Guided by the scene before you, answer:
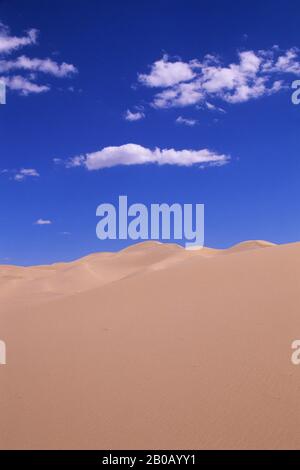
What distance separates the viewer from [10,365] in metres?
5.58

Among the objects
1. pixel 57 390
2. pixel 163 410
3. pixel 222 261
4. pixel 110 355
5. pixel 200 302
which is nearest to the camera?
pixel 163 410

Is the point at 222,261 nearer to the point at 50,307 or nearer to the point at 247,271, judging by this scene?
the point at 247,271

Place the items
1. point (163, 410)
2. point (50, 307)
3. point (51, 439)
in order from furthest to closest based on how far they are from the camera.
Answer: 1. point (50, 307)
2. point (163, 410)
3. point (51, 439)

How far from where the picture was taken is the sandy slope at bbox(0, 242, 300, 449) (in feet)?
11.6

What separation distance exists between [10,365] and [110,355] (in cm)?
129

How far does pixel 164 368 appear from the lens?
482cm

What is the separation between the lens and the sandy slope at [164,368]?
354cm

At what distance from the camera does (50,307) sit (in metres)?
9.34

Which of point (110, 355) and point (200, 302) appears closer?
point (110, 355)
